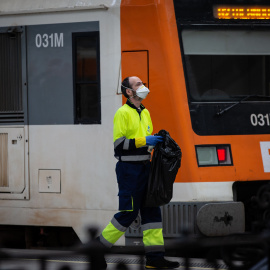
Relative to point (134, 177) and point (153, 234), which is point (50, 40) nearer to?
point (134, 177)

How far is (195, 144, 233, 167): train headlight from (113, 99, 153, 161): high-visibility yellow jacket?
1016 mm

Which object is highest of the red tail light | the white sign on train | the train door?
the white sign on train

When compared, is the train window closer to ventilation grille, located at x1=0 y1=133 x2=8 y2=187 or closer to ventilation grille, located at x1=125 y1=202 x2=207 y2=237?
ventilation grille, located at x1=0 y1=133 x2=8 y2=187

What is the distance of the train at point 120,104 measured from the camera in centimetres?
659

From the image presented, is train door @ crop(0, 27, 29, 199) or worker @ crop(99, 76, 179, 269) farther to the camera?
train door @ crop(0, 27, 29, 199)

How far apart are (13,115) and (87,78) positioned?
90cm

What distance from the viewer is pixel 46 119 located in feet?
23.4

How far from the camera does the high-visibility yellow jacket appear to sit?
5543mm

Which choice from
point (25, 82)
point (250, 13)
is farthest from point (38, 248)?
point (250, 13)

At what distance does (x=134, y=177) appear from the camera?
557cm

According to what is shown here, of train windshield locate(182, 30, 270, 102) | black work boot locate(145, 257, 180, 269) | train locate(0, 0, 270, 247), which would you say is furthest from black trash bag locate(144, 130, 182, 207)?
train windshield locate(182, 30, 270, 102)

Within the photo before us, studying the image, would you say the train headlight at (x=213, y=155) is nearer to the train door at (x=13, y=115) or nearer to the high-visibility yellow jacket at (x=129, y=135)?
the high-visibility yellow jacket at (x=129, y=135)

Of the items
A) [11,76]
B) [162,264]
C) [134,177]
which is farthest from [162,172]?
[11,76]

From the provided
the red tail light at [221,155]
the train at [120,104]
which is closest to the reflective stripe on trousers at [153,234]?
the train at [120,104]
